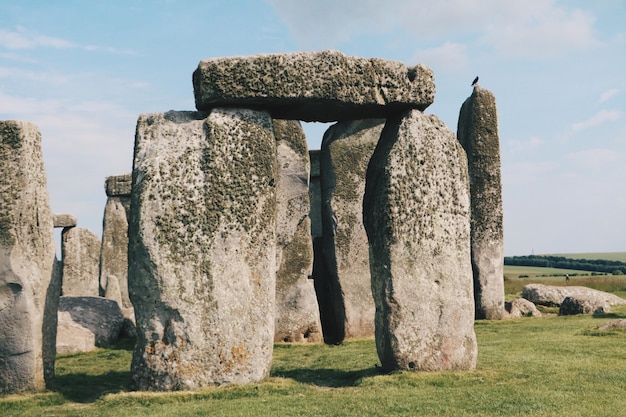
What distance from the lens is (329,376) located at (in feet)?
31.2

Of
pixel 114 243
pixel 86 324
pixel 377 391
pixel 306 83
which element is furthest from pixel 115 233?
pixel 377 391

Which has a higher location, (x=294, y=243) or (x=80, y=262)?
(x=294, y=243)

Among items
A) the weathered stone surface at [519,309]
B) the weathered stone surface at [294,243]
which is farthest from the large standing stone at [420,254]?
the weathered stone surface at [519,309]

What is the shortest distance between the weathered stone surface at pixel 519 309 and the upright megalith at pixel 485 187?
2.23ft

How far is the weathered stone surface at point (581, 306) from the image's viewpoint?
56.7 ft

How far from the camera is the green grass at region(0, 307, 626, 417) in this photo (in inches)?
286

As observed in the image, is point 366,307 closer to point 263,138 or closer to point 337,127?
point 337,127

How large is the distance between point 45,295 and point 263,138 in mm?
3172

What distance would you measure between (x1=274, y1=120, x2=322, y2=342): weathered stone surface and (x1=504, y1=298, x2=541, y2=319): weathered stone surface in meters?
5.82

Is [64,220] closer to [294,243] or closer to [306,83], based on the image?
[294,243]

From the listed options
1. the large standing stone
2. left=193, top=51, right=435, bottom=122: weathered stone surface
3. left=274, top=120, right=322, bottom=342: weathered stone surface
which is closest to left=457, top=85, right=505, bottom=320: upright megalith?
left=274, top=120, right=322, bottom=342: weathered stone surface

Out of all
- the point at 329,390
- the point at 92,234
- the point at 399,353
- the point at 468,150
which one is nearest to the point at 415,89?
the point at 399,353

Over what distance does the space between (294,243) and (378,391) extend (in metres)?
6.51

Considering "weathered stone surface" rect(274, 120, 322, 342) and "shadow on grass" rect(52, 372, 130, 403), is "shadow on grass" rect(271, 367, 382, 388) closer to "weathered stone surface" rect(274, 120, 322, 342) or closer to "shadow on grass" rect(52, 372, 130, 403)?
"shadow on grass" rect(52, 372, 130, 403)
